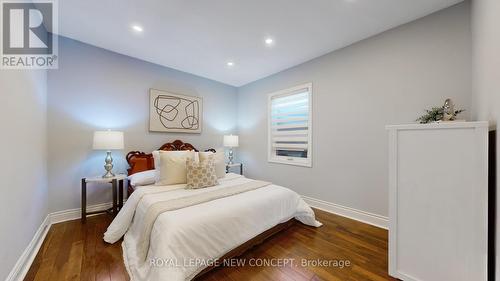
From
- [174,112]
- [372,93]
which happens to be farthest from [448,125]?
[174,112]

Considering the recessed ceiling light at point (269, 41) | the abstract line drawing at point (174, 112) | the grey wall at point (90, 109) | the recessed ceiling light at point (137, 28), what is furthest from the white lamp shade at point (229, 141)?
the recessed ceiling light at point (137, 28)

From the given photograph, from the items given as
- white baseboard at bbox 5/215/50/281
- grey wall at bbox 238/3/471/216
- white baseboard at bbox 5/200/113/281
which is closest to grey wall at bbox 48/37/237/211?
white baseboard at bbox 5/200/113/281

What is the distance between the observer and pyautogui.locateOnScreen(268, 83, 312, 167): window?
3420mm

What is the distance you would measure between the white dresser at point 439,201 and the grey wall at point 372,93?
3.30 feet

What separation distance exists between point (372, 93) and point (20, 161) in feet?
13.0

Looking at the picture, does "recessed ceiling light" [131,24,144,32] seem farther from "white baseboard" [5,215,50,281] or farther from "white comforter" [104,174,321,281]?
"white baseboard" [5,215,50,281]

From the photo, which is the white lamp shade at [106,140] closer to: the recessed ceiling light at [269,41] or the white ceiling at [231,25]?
the white ceiling at [231,25]

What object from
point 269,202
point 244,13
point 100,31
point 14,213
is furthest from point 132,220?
point 244,13

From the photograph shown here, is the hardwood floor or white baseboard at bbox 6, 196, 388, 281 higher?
white baseboard at bbox 6, 196, 388, 281

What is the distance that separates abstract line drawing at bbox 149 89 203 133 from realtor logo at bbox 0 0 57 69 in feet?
4.43

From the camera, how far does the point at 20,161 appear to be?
1668mm

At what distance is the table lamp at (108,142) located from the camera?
259 centimetres

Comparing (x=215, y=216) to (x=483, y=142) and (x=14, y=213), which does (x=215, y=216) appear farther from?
(x=483, y=142)

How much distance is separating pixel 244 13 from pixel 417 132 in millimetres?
2083
